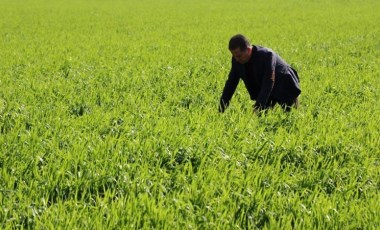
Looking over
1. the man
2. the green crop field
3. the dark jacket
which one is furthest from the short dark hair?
the green crop field

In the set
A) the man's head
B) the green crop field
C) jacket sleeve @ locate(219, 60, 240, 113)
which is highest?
the man's head

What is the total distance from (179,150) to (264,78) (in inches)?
59.9

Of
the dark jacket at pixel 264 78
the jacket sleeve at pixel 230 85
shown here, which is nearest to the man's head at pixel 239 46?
the dark jacket at pixel 264 78

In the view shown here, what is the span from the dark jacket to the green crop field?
1.03ft

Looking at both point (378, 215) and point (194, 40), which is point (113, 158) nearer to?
point (378, 215)

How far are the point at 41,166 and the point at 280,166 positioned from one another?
2393 mm

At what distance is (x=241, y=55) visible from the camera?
559cm

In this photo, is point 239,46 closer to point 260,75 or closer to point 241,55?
point 241,55

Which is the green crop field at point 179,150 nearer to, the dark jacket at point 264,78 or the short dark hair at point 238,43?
the dark jacket at point 264,78

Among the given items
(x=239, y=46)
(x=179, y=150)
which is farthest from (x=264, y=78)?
(x=179, y=150)

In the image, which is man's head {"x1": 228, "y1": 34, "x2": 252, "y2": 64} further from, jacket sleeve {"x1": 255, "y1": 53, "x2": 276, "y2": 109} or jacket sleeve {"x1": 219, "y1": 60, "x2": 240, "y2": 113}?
jacket sleeve {"x1": 219, "y1": 60, "x2": 240, "y2": 113}

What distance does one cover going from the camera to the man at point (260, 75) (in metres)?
5.60

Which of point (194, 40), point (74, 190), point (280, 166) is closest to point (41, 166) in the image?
point (74, 190)

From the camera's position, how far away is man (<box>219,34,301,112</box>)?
560 cm
